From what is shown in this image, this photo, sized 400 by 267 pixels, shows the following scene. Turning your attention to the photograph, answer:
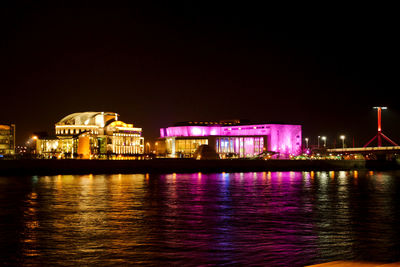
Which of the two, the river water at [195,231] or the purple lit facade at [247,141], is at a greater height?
the purple lit facade at [247,141]

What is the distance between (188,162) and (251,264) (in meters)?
88.4

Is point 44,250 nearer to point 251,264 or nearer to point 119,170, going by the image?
point 251,264

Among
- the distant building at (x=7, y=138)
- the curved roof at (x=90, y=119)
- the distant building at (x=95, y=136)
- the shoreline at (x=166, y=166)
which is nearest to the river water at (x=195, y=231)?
the shoreline at (x=166, y=166)

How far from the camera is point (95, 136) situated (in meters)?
167

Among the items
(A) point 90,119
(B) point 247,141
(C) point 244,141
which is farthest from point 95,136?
(B) point 247,141

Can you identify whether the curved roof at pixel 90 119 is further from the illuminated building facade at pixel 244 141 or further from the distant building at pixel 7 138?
the distant building at pixel 7 138

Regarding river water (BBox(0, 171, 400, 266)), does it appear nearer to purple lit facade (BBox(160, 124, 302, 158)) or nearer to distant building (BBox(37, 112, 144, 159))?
distant building (BBox(37, 112, 144, 159))

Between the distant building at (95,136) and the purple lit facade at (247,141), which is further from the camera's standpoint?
the purple lit facade at (247,141)

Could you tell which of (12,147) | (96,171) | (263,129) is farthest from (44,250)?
(263,129)

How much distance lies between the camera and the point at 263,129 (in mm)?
175000

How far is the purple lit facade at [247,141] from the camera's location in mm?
172500

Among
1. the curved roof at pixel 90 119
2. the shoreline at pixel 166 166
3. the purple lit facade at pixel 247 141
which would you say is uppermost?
the curved roof at pixel 90 119

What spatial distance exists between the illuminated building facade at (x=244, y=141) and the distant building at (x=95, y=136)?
15.1 metres

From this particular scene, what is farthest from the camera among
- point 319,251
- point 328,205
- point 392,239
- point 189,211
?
point 328,205
